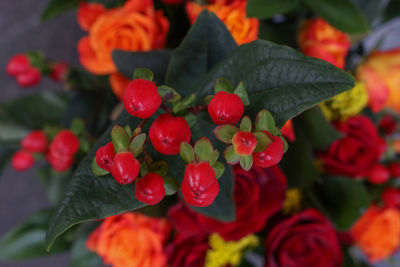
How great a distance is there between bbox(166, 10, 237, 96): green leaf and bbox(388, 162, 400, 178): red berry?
251 millimetres

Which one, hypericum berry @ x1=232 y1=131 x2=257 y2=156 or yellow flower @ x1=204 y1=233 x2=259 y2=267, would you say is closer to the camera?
hypericum berry @ x1=232 y1=131 x2=257 y2=156

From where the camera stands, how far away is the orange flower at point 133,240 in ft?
1.04

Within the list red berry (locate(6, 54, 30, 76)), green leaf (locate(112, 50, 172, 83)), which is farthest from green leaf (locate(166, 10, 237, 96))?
red berry (locate(6, 54, 30, 76))

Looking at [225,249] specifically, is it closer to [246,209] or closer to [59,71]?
[246,209]

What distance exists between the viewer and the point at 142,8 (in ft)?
0.97

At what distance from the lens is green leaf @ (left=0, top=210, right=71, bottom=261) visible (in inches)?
16.1

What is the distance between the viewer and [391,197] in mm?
373

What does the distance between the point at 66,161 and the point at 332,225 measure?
241 millimetres

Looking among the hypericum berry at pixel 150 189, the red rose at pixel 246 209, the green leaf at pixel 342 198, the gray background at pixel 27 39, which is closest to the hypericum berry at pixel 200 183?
the hypericum berry at pixel 150 189

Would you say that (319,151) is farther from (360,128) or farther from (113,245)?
(113,245)

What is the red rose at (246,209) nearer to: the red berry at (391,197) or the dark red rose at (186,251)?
the dark red rose at (186,251)

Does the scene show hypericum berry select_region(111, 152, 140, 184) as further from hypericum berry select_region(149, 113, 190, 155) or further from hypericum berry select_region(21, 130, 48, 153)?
hypericum berry select_region(21, 130, 48, 153)

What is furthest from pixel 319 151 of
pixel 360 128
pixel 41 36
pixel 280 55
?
pixel 41 36

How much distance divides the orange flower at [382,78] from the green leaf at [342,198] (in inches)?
3.1
